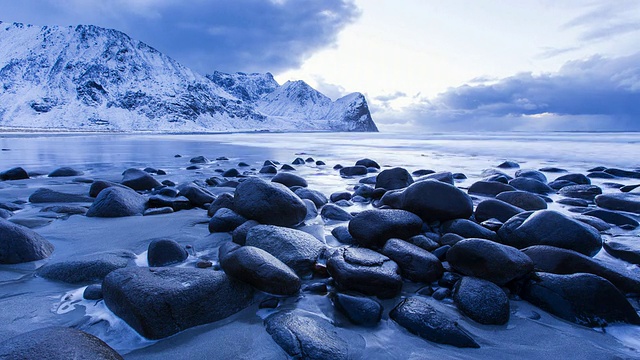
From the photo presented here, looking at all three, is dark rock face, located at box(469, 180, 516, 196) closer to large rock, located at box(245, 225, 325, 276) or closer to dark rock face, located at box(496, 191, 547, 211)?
dark rock face, located at box(496, 191, 547, 211)

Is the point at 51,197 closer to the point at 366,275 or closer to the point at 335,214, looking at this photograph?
the point at 335,214

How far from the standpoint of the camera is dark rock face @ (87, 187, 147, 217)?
3.86m

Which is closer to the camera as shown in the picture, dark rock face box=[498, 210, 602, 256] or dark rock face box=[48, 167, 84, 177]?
dark rock face box=[498, 210, 602, 256]

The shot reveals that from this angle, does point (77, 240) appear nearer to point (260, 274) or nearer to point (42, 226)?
point (42, 226)

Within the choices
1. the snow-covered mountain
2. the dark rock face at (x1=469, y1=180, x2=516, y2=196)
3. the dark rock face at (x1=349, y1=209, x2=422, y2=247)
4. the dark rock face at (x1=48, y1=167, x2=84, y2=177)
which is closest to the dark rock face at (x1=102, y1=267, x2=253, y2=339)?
the dark rock face at (x1=349, y1=209, x2=422, y2=247)

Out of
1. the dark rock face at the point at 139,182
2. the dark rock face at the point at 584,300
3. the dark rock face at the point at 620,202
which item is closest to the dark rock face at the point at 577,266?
the dark rock face at the point at 584,300

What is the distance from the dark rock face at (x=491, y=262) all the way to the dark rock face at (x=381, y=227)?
1.99 feet

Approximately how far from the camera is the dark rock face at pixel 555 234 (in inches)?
110

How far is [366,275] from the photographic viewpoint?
219 cm

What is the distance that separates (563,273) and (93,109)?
450ft

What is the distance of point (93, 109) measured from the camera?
11400 cm

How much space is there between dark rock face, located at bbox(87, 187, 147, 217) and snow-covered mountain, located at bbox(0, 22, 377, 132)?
328 ft

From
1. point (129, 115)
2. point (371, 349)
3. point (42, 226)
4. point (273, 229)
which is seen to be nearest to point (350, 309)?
point (371, 349)

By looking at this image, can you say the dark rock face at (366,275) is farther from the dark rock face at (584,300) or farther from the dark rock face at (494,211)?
the dark rock face at (494,211)
